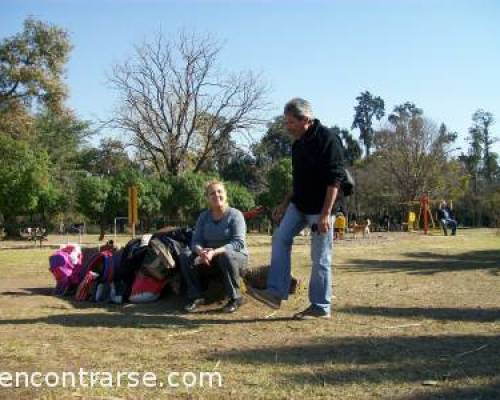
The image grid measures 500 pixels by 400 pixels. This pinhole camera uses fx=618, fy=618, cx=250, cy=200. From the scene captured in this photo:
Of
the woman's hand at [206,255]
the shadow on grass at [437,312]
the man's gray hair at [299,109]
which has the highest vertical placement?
the man's gray hair at [299,109]

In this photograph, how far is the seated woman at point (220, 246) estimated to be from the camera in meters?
5.84

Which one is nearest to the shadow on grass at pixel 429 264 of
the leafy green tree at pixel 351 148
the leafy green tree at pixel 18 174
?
the leafy green tree at pixel 18 174

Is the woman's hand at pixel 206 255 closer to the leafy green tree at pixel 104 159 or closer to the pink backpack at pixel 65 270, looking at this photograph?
the pink backpack at pixel 65 270

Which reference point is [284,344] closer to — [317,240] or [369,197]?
[317,240]

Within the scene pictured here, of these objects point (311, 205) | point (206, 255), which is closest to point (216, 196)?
point (206, 255)

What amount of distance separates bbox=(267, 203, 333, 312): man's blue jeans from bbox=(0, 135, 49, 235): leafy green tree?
2240 cm

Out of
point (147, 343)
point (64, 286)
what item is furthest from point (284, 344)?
point (64, 286)

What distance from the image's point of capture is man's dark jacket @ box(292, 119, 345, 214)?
529 centimetres

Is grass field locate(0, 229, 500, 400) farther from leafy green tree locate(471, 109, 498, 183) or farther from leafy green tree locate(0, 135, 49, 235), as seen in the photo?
leafy green tree locate(471, 109, 498, 183)

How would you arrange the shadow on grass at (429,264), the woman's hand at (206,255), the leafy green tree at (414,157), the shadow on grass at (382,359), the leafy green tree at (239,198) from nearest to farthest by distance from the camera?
the shadow on grass at (382,359) < the woman's hand at (206,255) < the shadow on grass at (429,264) < the leafy green tree at (239,198) < the leafy green tree at (414,157)

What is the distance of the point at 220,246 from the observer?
19.9 ft

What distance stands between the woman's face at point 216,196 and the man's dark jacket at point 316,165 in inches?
33.8

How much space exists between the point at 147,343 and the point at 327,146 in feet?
7.26

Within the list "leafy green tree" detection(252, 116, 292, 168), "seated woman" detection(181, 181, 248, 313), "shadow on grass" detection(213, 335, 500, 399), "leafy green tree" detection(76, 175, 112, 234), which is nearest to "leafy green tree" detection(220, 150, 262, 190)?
"leafy green tree" detection(252, 116, 292, 168)
